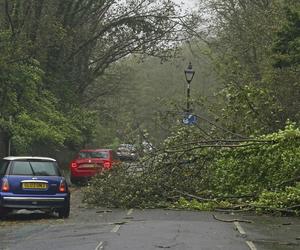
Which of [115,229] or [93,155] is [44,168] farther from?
[93,155]

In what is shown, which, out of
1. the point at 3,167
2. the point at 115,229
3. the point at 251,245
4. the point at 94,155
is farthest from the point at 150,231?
the point at 94,155

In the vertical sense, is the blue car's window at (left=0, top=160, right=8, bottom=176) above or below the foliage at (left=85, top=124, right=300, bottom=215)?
above

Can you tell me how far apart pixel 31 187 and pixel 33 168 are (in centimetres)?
52

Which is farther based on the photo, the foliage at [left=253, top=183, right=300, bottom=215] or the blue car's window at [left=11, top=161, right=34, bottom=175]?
the blue car's window at [left=11, top=161, right=34, bottom=175]

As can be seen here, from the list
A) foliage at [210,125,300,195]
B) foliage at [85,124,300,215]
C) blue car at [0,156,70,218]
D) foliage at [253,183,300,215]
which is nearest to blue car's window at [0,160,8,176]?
blue car at [0,156,70,218]

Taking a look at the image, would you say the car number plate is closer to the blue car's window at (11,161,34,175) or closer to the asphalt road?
the blue car's window at (11,161,34,175)

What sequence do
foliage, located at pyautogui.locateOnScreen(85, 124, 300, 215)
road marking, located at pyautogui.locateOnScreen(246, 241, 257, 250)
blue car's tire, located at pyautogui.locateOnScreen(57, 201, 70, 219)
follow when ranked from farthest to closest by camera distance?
foliage, located at pyautogui.locateOnScreen(85, 124, 300, 215)
blue car's tire, located at pyautogui.locateOnScreen(57, 201, 70, 219)
road marking, located at pyautogui.locateOnScreen(246, 241, 257, 250)

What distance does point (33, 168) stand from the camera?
15.1 m

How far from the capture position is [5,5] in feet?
86.7

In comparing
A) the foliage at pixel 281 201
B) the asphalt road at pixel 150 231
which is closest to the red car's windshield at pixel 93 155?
the asphalt road at pixel 150 231

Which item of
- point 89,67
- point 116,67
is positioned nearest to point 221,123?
point 89,67

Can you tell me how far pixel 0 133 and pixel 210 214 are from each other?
12570 millimetres

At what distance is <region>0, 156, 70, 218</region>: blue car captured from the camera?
14680mm

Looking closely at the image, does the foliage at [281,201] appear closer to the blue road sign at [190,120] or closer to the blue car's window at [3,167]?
the blue road sign at [190,120]
